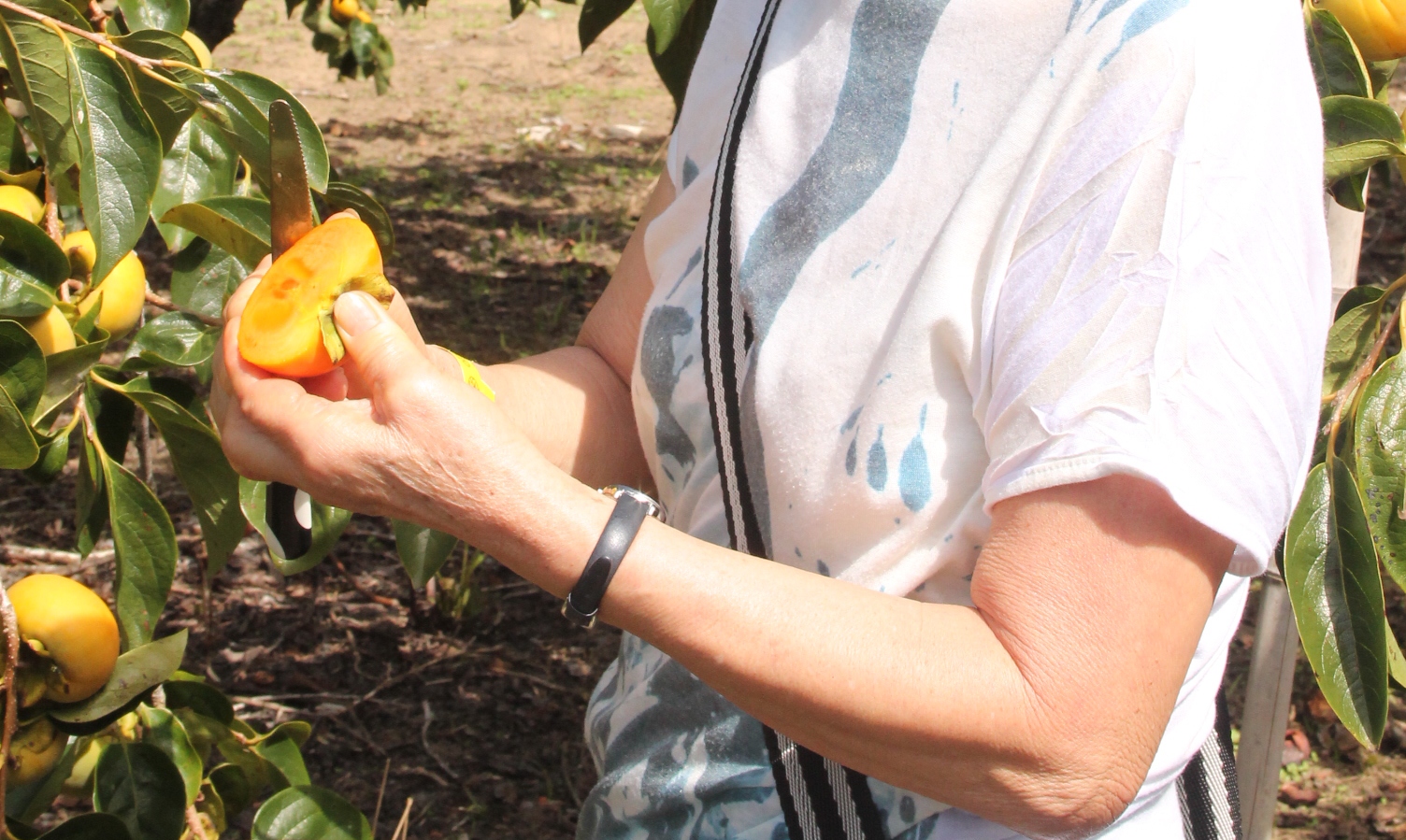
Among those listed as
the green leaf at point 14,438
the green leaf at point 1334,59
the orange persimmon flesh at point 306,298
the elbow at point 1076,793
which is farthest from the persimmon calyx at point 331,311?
the green leaf at point 1334,59

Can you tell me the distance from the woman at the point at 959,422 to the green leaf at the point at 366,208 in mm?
432

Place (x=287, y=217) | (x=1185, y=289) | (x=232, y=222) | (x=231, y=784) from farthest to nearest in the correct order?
(x=231, y=784) → (x=232, y=222) → (x=287, y=217) → (x=1185, y=289)

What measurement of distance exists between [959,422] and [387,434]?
37 cm

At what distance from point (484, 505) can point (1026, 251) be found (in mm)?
364

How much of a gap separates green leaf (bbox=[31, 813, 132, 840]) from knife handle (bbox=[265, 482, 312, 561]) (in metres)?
0.30

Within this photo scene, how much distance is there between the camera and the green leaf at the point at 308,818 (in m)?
1.26

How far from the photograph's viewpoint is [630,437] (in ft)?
3.99

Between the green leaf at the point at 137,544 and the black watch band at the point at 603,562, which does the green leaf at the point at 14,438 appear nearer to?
the green leaf at the point at 137,544

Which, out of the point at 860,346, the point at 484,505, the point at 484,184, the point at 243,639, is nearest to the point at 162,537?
the point at 484,505

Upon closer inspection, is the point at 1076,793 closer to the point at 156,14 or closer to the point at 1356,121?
the point at 1356,121

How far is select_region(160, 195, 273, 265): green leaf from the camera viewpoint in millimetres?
1064

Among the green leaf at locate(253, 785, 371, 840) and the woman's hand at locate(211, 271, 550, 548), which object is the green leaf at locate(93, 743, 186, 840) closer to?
the green leaf at locate(253, 785, 371, 840)

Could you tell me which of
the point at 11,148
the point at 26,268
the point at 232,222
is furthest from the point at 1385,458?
the point at 11,148

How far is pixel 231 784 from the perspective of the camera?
54.5 inches
